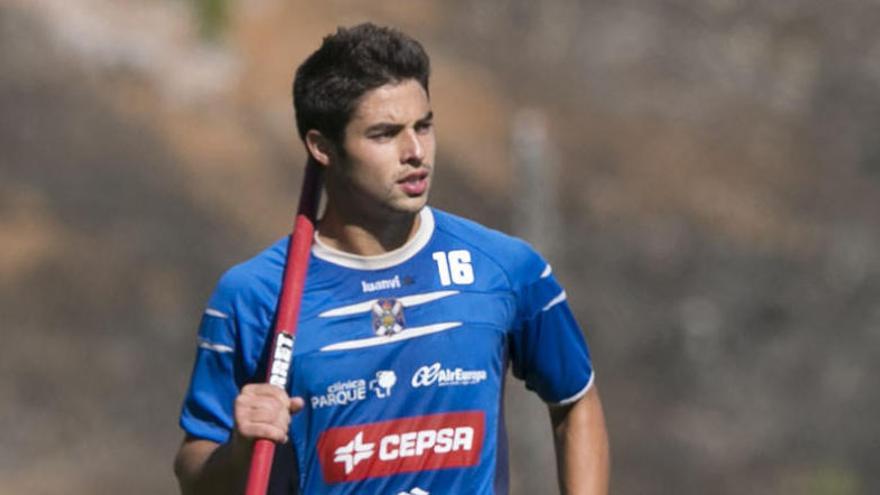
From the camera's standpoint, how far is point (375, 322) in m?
5.82

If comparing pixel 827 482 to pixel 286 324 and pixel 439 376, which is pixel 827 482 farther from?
pixel 286 324

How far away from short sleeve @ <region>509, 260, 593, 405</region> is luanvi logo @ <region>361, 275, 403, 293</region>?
0.32 metres

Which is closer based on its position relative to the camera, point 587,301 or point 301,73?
point 301,73

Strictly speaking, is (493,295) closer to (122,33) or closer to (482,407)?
(482,407)

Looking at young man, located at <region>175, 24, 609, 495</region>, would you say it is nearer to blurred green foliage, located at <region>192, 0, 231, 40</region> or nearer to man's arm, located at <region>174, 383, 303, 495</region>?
man's arm, located at <region>174, 383, 303, 495</region>

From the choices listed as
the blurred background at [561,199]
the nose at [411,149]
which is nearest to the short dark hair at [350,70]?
the nose at [411,149]

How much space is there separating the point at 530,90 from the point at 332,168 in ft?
88.7

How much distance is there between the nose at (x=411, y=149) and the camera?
18.8 ft

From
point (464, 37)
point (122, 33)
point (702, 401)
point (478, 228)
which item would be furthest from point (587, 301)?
point (478, 228)

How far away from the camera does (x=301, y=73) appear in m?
5.91

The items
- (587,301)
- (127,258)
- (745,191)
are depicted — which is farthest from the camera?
(745,191)

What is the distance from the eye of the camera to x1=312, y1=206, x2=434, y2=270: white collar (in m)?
5.88

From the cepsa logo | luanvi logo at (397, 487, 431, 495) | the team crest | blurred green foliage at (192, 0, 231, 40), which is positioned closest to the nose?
the team crest

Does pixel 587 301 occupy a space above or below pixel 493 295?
above
